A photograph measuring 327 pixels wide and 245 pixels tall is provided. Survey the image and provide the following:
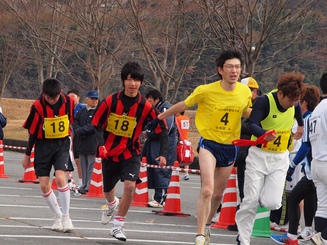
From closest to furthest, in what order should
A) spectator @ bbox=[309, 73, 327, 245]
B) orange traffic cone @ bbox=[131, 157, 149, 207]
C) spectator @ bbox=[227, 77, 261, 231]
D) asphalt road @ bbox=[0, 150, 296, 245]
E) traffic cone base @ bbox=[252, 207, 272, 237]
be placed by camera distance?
spectator @ bbox=[309, 73, 327, 245] → asphalt road @ bbox=[0, 150, 296, 245] → traffic cone base @ bbox=[252, 207, 272, 237] → spectator @ bbox=[227, 77, 261, 231] → orange traffic cone @ bbox=[131, 157, 149, 207]

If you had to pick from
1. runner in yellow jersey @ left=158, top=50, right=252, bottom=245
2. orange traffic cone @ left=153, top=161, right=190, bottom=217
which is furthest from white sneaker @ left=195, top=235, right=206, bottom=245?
orange traffic cone @ left=153, top=161, right=190, bottom=217

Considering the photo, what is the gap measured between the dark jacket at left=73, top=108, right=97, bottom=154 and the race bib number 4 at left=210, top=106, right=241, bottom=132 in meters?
7.02

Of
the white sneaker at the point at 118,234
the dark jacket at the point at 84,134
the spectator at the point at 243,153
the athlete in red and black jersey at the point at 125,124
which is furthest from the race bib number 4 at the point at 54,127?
the dark jacket at the point at 84,134

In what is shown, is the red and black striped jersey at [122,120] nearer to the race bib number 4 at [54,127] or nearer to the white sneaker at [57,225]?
the race bib number 4 at [54,127]

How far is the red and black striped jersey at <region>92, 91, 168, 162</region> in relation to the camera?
9.90m

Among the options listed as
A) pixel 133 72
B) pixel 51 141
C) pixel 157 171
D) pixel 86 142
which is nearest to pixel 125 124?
pixel 133 72

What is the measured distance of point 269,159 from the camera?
9430 millimetres

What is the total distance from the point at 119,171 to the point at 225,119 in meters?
1.55

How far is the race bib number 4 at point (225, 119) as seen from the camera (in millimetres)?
9391

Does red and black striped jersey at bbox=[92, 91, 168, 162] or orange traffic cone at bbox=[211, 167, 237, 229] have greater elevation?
red and black striped jersey at bbox=[92, 91, 168, 162]

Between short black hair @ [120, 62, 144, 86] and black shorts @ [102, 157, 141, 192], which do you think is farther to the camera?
black shorts @ [102, 157, 141, 192]

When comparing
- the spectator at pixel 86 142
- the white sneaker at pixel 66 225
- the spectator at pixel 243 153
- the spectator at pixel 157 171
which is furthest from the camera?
the spectator at pixel 86 142

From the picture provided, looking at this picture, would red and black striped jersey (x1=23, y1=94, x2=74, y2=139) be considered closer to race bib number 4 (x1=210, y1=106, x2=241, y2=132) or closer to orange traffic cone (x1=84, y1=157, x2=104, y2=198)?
race bib number 4 (x1=210, y1=106, x2=241, y2=132)

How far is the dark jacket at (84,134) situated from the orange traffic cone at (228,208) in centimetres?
443
